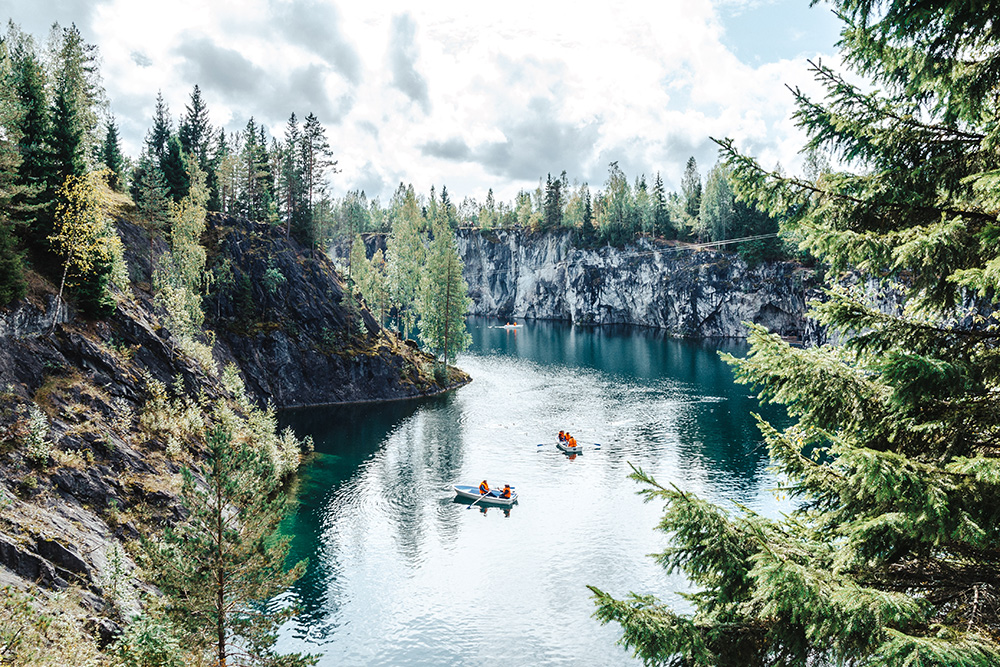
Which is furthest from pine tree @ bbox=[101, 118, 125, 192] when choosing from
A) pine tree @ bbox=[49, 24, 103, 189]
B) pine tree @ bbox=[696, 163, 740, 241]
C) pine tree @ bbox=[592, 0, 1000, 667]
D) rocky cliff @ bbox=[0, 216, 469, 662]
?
pine tree @ bbox=[696, 163, 740, 241]

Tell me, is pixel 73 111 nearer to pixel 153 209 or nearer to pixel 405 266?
pixel 153 209

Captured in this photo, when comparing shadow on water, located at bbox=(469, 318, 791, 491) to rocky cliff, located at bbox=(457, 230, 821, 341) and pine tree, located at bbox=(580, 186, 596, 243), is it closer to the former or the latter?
rocky cliff, located at bbox=(457, 230, 821, 341)

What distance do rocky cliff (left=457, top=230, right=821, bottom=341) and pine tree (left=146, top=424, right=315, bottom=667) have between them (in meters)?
96.0

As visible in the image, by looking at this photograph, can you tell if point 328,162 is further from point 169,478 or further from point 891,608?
point 891,608

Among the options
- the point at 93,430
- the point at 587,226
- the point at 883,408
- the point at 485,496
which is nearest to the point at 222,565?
the point at 93,430

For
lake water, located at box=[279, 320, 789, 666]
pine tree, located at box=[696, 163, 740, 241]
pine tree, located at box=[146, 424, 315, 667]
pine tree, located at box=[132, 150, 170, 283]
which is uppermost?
pine tree, located at box=[696, 163, 740, 241]

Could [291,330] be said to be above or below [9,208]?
below

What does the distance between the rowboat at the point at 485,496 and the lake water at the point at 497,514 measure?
60 centimetres

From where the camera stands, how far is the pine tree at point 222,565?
1525cm

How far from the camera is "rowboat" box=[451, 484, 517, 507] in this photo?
3634 centimetres

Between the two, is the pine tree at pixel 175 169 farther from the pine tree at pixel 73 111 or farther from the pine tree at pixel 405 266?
the pine tree at pixel 405 266

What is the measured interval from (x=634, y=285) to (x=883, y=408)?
136623 millimetres

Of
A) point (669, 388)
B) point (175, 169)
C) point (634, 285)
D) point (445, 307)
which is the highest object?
point (175, 169)

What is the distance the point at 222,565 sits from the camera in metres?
15.6
